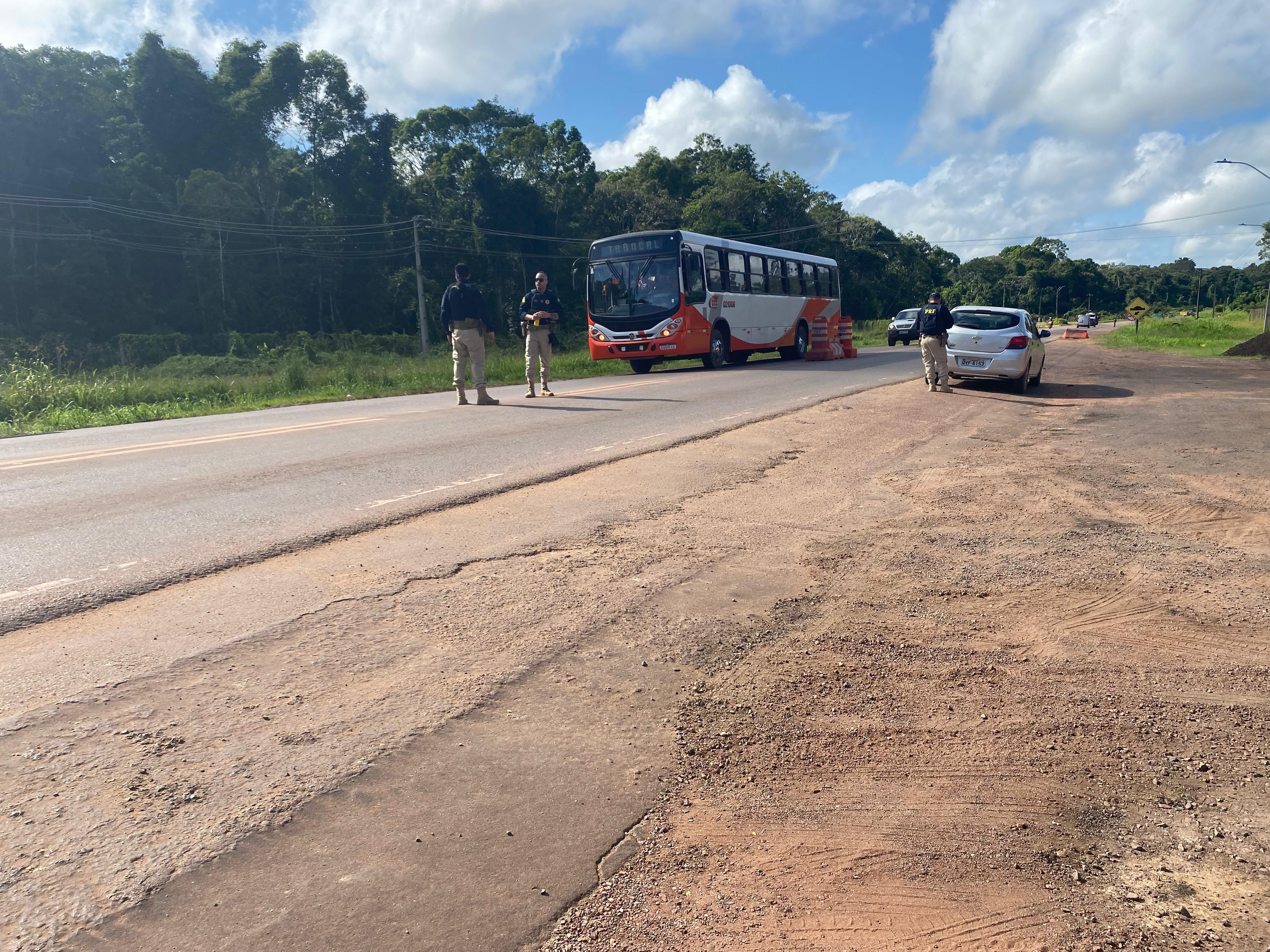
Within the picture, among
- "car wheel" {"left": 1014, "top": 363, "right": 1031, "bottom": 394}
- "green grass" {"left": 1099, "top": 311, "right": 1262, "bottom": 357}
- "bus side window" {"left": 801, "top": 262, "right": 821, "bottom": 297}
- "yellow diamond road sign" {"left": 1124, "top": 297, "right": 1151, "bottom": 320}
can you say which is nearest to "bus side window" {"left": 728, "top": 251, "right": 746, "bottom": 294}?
"bus side window" {"left": 801, "top": 262, "right": 821, "bottom": 297}

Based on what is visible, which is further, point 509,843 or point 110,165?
point 110,165

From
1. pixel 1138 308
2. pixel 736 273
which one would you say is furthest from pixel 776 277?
pixel 1138 308

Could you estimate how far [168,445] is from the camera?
9.50 metres

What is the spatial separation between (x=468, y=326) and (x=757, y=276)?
1327cm

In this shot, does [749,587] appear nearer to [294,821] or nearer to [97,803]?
[294,821]

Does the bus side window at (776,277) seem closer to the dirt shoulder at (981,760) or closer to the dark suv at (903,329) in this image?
the dark suv at (903,329)

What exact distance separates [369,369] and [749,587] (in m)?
21.3

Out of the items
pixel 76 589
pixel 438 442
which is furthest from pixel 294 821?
pixel 438 442

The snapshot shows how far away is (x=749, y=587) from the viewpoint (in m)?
4.68

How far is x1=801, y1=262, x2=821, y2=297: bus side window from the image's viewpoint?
27719mm

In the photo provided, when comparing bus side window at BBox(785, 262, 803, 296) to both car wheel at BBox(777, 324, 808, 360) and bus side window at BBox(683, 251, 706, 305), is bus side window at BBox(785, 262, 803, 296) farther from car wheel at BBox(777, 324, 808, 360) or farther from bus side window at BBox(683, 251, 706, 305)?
bus side window at BBox(683, 251, 706, 305)

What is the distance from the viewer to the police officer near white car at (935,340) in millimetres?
15609

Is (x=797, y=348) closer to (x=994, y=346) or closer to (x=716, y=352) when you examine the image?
(x=716, y=352)

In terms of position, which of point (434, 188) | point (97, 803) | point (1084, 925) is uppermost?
point (434, 188)
